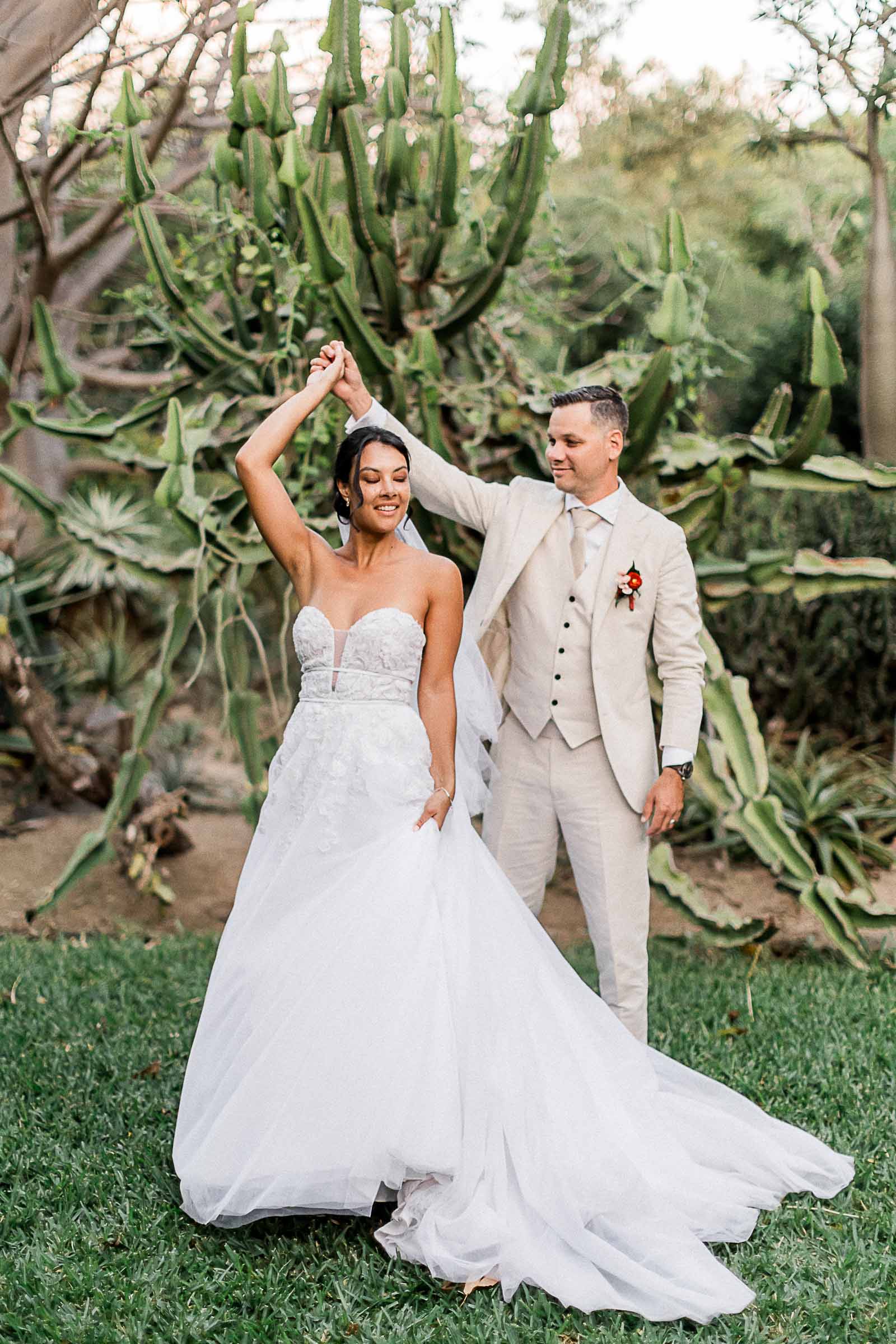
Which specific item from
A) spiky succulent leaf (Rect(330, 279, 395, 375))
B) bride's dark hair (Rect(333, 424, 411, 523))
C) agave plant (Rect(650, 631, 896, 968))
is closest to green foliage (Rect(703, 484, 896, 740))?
agave plant (Rect(650, 631, 896, 968))

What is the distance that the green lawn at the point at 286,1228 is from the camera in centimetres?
283

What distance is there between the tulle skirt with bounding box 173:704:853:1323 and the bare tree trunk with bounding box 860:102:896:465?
14.6ft

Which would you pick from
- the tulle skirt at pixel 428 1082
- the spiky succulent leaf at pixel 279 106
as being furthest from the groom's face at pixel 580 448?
the spiky succulent leaf at pixel 279 106

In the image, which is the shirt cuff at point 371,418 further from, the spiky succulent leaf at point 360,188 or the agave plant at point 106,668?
the agave plant at point 106,668

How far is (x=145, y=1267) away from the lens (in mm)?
3049

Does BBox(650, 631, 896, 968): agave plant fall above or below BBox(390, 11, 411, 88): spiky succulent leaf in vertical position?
below

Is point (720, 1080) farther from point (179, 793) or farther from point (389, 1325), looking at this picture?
point (179, 793)

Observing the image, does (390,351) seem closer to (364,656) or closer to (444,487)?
(444,487)

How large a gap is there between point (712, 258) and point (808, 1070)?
6880mm

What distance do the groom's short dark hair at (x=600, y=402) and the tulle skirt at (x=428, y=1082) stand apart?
115cm

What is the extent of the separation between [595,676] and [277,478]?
1.18m

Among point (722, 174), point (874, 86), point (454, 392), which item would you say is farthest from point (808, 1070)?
point (722, 174)

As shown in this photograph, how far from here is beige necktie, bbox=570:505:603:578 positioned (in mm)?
3977

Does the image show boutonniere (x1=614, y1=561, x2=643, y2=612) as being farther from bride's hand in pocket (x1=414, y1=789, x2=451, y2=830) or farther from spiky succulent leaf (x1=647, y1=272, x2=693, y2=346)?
spiky succulent leaf (x1=647, y1=272, x2=693, y2=346)
